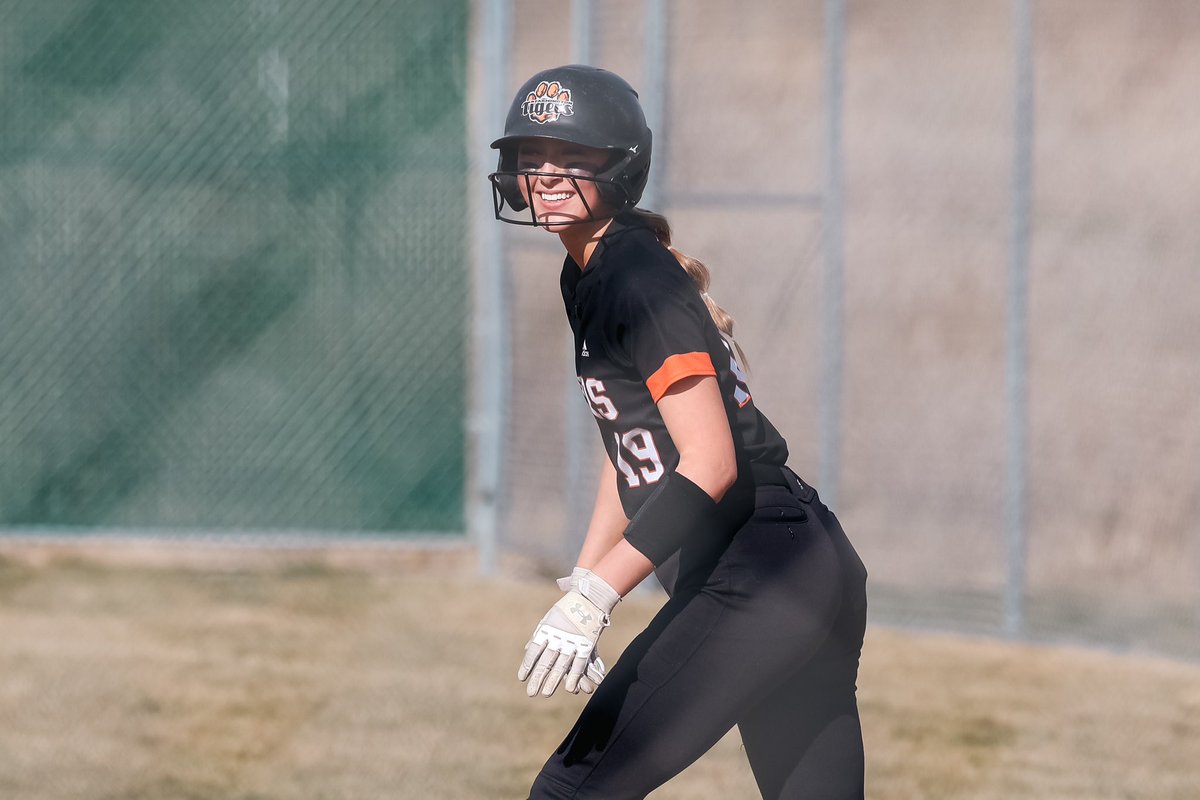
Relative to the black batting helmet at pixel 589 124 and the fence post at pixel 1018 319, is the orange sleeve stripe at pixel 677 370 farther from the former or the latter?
the fence post at pixel 1018 319

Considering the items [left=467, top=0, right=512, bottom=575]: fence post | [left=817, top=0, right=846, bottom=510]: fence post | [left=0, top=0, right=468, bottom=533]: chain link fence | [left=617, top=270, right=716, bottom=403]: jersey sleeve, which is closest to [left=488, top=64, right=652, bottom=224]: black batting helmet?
[left=617, top=270, right=716, bottom=403]: jersey sleeve

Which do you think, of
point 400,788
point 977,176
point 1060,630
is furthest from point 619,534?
point 977,176

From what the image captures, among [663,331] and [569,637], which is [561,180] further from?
[569,637]

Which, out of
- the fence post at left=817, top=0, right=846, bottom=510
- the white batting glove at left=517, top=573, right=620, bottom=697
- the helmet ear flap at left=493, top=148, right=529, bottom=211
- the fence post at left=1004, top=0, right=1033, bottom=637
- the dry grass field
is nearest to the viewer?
the white batting glove at left=517, top=573, right=620, bottom=697

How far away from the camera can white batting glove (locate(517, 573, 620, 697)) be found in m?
3.15

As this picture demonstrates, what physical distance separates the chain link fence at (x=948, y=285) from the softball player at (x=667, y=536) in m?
4.58

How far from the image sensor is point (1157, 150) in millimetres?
10867

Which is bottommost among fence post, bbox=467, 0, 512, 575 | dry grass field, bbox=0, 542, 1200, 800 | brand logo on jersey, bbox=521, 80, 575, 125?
dry grass field, bbox=0, 542, 1200, 800

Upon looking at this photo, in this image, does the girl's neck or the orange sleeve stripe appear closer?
the orange sleeve stripe

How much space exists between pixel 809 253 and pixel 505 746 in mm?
4681

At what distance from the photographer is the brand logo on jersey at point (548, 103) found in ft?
11.3

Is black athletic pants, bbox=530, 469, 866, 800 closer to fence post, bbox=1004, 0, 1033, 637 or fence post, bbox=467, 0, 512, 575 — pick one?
fence post, bbox=1004, 0, 1033, 637

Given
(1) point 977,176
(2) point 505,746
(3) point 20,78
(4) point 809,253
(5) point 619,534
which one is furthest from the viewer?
(1) point 977,176

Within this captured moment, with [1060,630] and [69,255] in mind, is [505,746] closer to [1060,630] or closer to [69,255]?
[1060,630]
